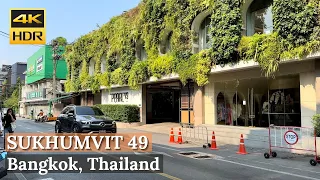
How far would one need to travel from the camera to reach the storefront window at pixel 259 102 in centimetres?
1526

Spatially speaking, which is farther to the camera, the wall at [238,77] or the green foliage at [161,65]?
the green foliage at [161,65]

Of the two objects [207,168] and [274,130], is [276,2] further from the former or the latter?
[207,168]

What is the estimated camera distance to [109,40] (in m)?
28.2

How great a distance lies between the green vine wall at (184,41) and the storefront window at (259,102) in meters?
1.54

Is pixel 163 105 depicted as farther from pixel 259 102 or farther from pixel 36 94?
pixel 36 94

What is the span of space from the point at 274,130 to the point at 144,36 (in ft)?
43.6

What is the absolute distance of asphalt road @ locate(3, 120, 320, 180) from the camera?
7617 millimetres

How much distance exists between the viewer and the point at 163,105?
98.8 ft

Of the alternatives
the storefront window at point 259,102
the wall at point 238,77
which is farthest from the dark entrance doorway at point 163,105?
the storefront window at point 259,102

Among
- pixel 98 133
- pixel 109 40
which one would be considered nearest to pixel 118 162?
pixel 98 133

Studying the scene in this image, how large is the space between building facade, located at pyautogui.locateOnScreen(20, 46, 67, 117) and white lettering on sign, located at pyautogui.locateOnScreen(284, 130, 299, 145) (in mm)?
38463

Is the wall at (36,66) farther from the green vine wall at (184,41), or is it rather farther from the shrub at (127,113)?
the shrub at (127,113)

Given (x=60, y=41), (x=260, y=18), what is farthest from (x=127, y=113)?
(x=60, y=41)

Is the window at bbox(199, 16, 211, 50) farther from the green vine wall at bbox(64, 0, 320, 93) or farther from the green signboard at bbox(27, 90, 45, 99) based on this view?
the green signboard at bbox(27, 90, 45, 99)
